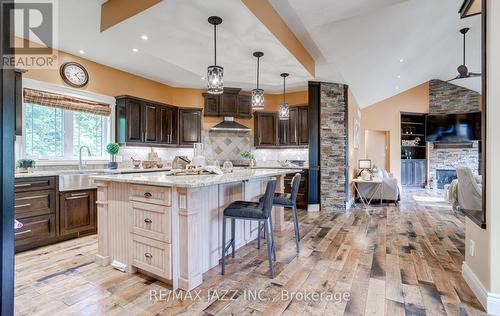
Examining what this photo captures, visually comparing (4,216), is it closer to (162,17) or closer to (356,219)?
(162,17)

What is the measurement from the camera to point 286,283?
7.55ft

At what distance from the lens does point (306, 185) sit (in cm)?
543

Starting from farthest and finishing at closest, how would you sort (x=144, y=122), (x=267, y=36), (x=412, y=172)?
(x=412, y=172) < (x=144, y=122) < (x=267, y=36)

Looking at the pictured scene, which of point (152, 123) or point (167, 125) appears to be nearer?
point (152, 123)

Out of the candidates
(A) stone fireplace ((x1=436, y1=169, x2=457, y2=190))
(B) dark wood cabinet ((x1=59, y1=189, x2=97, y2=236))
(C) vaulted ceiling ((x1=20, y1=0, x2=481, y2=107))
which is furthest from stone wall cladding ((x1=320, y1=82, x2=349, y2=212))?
(A) stone fireplace ((x1=436, y1=169, x2=457, y2=190))

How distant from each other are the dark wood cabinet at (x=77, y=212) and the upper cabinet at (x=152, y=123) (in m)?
1.30

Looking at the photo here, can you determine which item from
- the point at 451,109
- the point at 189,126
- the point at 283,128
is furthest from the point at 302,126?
the point at 451,109

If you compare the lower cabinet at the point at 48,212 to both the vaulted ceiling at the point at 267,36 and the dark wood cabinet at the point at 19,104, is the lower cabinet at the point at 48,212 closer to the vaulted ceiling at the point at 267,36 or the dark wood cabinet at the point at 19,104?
Result: the dark wood cabinet at the point at 19,104

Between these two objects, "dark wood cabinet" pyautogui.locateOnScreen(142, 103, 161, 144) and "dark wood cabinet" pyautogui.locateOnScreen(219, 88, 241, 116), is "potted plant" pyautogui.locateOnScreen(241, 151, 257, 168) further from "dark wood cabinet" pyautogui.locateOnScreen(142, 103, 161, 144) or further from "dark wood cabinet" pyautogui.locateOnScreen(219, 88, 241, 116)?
"dark wood cabinet" pyautogui.locateOnScreen(142, 103, 161, 144)

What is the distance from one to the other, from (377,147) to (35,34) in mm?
9819

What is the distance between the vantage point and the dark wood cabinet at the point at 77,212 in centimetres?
343

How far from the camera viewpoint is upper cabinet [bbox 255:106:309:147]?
5.94 metres

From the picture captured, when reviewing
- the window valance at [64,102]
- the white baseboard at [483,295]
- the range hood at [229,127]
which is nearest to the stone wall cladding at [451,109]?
the range hood at [229,127]

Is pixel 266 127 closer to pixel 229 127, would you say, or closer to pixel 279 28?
pixel 229 127
